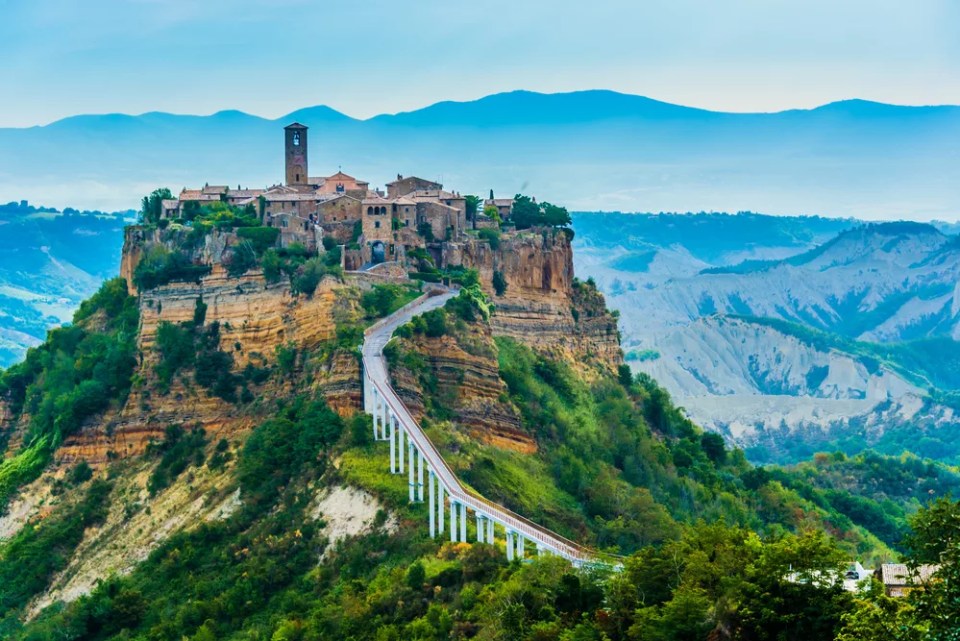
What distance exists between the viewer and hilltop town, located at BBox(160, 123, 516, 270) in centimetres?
8056

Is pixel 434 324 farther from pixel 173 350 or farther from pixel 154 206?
pixel 154 206

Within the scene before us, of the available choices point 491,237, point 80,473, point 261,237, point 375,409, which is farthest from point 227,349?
point 491,237

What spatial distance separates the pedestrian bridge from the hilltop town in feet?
38.9

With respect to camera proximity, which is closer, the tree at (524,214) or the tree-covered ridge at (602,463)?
the tree-covered ridge at (602,463)

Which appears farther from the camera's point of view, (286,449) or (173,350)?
(173,350)

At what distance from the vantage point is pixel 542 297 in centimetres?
8738

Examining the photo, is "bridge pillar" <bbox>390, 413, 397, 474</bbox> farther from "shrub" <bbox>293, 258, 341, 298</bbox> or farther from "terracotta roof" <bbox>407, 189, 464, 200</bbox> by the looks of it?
"terracotta roof" <bbox>407, 189, 464, 200</bbox>

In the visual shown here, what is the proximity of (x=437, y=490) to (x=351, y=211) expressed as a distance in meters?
25.8

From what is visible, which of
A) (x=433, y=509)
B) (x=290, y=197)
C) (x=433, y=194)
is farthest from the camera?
(x=433, y=194)

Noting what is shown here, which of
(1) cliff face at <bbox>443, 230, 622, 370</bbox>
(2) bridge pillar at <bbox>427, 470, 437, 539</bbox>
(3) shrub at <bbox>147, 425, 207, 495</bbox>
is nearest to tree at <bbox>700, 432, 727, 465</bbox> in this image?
(1) cliff face at <bbox>443, 230, 622, 370</bbox>

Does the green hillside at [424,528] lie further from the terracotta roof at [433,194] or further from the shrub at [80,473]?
the terracotta roof at [433,194]

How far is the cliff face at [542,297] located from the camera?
277 feet

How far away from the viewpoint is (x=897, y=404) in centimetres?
19550

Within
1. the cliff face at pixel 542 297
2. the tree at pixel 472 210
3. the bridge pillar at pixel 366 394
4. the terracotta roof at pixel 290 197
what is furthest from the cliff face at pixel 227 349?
the tree at pixel 472 210
